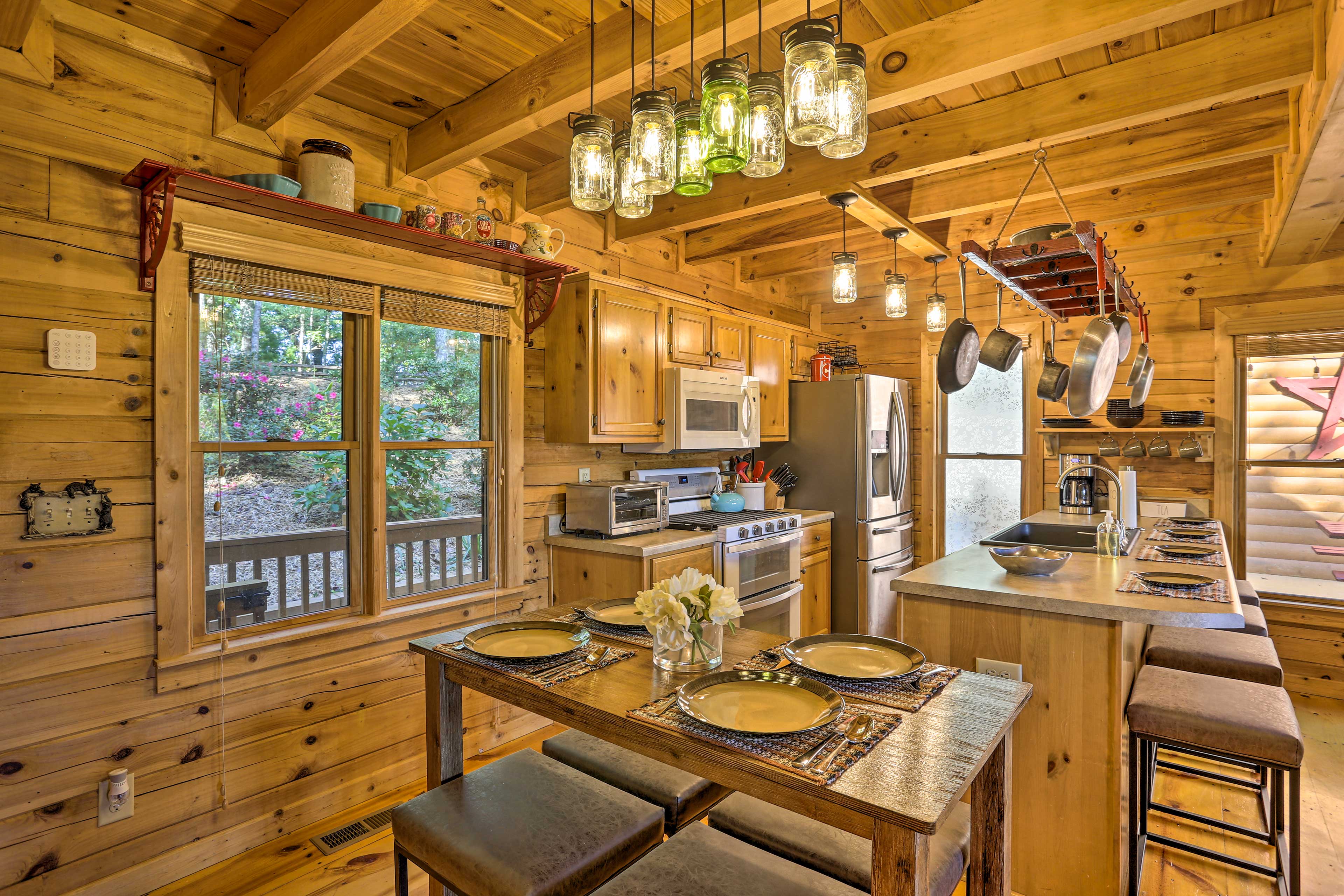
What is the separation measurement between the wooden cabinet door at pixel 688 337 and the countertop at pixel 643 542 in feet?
3.16

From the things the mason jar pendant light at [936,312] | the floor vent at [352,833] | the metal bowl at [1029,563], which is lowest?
the floor vent at [352,833]

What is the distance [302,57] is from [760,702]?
6.92 ft

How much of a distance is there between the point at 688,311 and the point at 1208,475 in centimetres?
317

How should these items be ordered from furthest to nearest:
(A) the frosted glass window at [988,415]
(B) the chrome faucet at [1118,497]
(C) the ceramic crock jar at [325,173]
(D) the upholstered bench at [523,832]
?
1. (A) the frosted glass window at [988,415]
2. (B) the chrome faucet at [1118,497]
3. (C) the ceramic crock jar at [325,173]
4. (D) the upholstered bench at [523,832]

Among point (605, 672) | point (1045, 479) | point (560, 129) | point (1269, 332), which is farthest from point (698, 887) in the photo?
point (1269, 332)

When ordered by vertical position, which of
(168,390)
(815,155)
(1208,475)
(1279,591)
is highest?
(815,155)

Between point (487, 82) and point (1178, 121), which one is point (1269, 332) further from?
point (487, 82)

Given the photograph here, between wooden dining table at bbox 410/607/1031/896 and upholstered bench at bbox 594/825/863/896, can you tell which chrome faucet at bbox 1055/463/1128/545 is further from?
upholstered bench at bbox 594/825/863/896

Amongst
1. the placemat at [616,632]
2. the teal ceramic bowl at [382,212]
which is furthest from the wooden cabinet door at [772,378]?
the placemat at [616,632]

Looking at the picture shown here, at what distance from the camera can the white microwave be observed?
3596mm

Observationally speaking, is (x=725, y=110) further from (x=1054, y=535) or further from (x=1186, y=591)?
(x=1054, y=535)

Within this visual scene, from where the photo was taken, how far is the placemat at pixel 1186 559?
2412mm

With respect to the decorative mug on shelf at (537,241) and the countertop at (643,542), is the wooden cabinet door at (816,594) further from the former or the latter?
the decorative mug on shelf at (537,241)

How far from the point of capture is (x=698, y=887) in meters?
1.25
